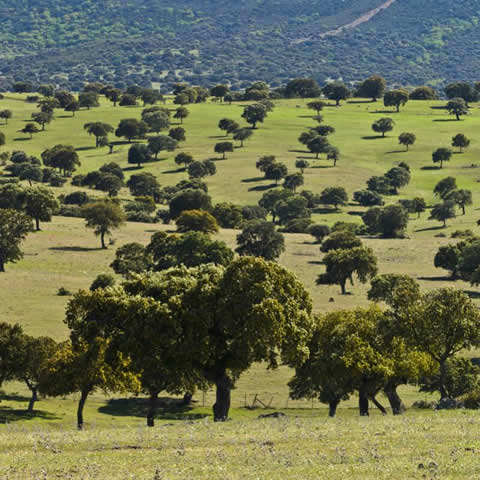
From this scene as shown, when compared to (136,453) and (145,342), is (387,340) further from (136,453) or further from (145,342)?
(136,453)

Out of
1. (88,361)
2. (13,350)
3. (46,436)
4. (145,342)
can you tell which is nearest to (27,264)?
(13,350)

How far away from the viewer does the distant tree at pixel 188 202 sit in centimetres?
16300

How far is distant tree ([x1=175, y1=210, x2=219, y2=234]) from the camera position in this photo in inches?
5295

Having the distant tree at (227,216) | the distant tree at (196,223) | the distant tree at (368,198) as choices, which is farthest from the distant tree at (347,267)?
the distant tree at (368,198)

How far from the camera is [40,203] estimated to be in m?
134

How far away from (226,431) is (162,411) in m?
32.1

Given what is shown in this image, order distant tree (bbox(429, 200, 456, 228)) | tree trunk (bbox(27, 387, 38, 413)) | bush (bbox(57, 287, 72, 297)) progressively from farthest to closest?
1. distant tree (bbox(429, 200, 456, 228))
2. bush (bbox(57, 287, 72, 297))
3. tree trunk (bbox(27, 387, 38, 413))

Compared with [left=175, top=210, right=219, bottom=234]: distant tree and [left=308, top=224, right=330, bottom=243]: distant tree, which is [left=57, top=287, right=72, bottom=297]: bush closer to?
[left=175, top=210, right=219, bottom=234]: distant tree

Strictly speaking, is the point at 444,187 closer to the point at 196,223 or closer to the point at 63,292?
the point at 196,223

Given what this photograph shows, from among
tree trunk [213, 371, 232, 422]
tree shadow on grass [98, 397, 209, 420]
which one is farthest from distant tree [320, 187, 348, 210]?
tree trunk [213, 371, 232, 422]

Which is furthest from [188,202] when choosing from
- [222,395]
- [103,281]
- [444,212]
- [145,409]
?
[222,395]

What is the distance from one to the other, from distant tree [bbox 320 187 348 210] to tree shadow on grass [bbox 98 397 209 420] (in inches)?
4873

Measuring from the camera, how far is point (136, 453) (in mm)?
29578

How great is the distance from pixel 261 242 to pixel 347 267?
1972cm
